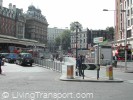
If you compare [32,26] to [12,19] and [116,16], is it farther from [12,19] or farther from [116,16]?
[116,16]

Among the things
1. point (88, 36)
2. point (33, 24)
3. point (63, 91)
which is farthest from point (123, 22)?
point (63, 91)

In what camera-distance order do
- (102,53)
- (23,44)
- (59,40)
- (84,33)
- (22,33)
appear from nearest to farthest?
(102,53) < (23,44) < (22,33) < (84,33) < (59,40)

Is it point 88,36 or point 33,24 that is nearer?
point 88,36

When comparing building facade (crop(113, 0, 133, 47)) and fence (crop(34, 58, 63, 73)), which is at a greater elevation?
building facade (crop(113, 0, 133, 47))

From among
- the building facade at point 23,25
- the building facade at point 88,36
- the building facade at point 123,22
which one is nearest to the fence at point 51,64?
the building facade at point 123,22

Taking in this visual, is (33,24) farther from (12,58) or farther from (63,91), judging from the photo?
(63,91)

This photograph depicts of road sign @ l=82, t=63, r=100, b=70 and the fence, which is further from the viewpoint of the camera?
the fence

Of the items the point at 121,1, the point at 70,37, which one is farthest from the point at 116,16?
the point at 70,37

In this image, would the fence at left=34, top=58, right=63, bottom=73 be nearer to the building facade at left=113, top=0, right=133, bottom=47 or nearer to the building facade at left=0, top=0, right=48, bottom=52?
the building facade at left=113, top=0, right=133, bottom=47

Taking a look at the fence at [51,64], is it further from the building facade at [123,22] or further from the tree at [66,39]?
the tree at [66,39]

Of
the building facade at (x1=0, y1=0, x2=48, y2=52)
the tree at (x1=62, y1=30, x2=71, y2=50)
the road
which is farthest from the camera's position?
the tree at (x1=62, y1=30, x2=71, y2=50)

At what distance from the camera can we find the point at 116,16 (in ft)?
323

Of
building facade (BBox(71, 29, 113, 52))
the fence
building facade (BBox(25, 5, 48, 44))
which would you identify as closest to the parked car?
the fence

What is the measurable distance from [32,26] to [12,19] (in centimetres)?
2558
